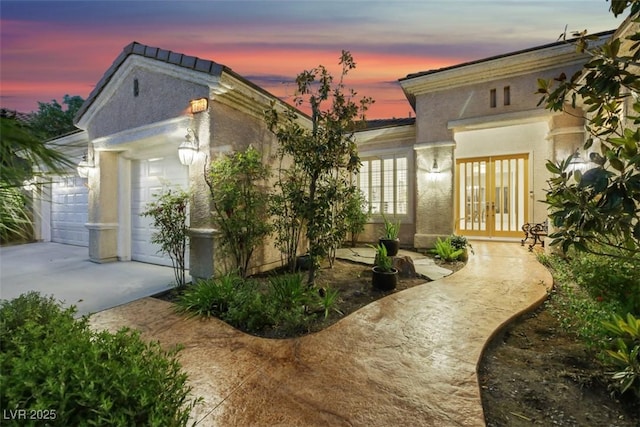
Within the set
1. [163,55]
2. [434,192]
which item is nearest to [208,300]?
[163,55]

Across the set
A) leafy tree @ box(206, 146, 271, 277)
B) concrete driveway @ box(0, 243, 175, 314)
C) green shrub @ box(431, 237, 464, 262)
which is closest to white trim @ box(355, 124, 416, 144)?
green shrub @ box(431, 237, 464, 262)

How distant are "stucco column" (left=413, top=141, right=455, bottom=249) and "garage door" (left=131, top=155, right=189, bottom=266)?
6.60 meters

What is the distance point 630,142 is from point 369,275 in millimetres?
4777

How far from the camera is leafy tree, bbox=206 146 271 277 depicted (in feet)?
17.8

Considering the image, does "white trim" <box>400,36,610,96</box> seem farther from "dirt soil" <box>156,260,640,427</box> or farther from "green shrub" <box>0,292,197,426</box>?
"green shrub" <box>0,292,197,426</box>

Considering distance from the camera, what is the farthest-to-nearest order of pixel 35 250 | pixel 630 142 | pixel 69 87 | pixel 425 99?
pixel 35 250, pixel 425 99, pixel 69 87, pixel 630 142

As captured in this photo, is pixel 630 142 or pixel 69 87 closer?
pixel 630 142

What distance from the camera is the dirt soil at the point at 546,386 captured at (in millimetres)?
2287

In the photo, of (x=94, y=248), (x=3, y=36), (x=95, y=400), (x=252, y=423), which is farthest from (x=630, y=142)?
(x=94, y=248)

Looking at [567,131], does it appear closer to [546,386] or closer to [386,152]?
[386,152]

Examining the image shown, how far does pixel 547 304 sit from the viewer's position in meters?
4.54

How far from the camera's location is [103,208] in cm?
763

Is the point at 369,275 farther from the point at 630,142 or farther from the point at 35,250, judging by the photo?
the point at 35,250

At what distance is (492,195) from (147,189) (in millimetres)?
10771
